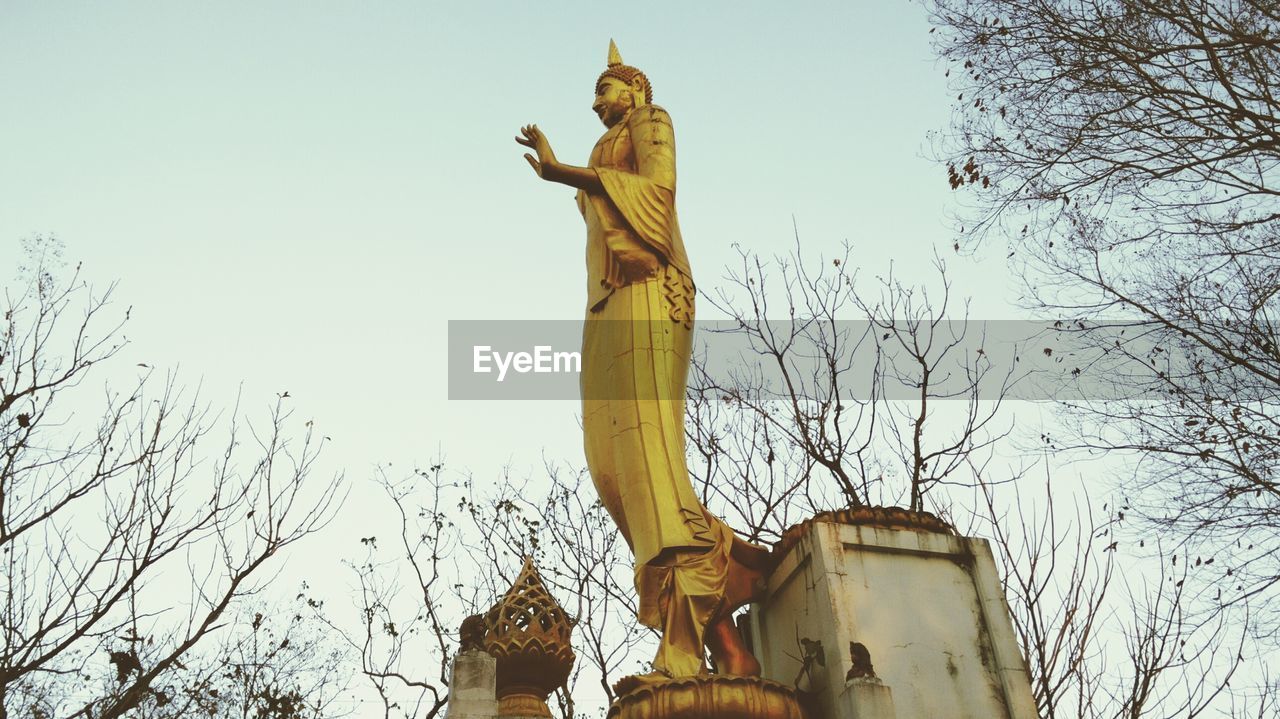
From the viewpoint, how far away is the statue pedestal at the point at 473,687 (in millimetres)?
4680

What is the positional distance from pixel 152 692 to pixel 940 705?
6026mm

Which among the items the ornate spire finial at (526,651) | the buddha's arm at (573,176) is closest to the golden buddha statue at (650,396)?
the buddha's arm at (573,176)

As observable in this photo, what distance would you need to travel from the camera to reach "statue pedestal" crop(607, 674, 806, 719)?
444 cm

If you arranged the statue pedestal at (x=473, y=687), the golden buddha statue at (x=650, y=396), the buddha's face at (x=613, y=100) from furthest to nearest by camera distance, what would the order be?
the buddha's face at (x=613, y=100), the golden buddha statue at (x=650, y=396), the statue pedestal at (x=473, y=687)

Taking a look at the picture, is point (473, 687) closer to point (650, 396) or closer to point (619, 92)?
point (650, 396)

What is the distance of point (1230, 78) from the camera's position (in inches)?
266

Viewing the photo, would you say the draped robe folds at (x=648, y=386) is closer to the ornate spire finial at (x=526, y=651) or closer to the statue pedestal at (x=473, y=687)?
the ornate spire finial at (x=526, y=651)

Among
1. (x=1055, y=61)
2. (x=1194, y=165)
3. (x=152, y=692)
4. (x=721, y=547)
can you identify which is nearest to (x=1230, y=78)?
(x=1194, y=165)

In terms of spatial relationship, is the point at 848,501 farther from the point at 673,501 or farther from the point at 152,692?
the point at 152,692

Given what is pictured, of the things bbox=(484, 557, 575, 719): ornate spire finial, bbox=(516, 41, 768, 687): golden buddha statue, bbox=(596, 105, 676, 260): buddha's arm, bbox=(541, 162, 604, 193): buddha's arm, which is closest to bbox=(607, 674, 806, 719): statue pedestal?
bbox=(516, 41, 768, 687): golden buddha statue

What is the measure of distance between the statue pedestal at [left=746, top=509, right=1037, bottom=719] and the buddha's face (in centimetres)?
339

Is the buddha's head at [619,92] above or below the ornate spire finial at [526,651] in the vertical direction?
above

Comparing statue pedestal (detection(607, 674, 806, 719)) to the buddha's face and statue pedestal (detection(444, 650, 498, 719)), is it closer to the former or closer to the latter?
statue pedestal (detection(444, 650, 498, 719))

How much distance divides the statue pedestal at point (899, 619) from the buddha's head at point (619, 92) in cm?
341
